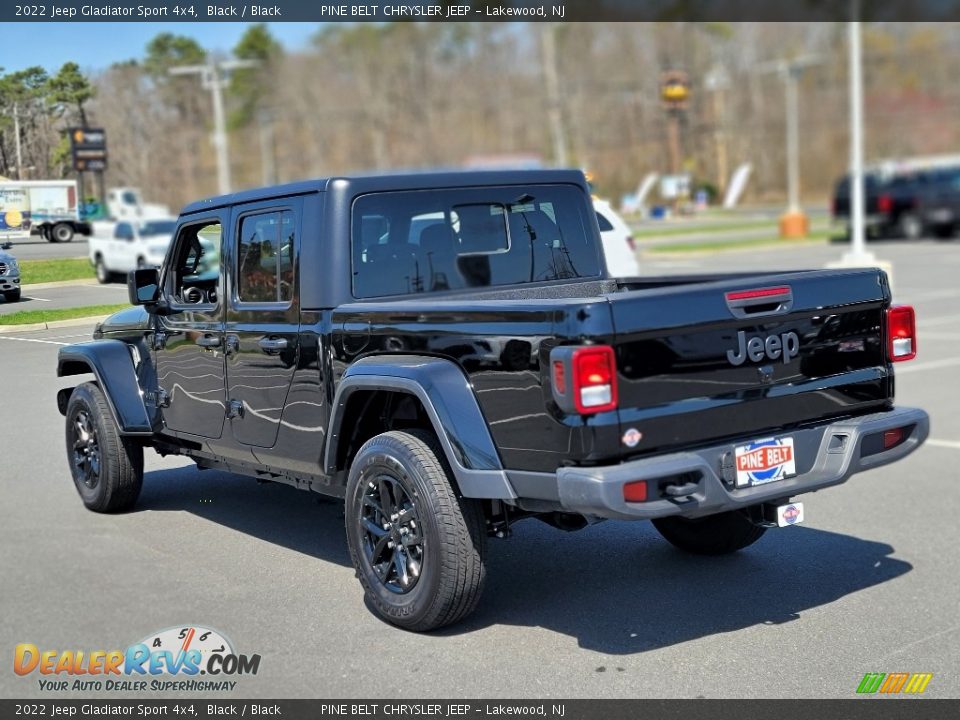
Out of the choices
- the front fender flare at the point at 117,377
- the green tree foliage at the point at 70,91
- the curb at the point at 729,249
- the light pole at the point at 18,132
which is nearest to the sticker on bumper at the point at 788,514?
the front fender flare at the point at 117,377

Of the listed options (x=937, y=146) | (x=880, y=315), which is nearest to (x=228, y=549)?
(x=880, y=315)

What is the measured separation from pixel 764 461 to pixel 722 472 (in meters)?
0.24

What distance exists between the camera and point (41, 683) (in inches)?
186

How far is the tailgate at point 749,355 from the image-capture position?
15.1 ft

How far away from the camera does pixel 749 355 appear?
4.92 m

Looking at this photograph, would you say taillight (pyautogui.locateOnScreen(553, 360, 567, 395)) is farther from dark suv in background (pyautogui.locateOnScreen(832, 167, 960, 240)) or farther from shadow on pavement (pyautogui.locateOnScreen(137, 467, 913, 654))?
dark suv in background (pyautogui.locateOnScreen(832, 167, 960, 240))

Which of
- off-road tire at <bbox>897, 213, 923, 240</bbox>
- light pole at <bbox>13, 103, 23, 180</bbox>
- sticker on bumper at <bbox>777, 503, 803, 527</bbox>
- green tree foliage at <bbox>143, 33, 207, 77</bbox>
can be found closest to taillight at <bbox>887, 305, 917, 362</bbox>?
sticker on bumper at <bbox>777, 503, 803, 527</bbox>

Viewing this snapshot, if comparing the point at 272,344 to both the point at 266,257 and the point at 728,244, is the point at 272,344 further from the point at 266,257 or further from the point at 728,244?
the point at 728,244

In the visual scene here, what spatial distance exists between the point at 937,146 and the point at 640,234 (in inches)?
Answer: 1836

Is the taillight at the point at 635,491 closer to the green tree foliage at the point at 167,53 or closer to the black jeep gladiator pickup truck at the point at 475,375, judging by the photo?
the black jeep gladiator pickup truck at the point at 475,375

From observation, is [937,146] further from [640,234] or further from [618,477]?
[618,477]

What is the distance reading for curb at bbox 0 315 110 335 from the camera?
6.73 m

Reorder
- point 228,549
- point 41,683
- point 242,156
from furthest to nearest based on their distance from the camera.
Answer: point 242,156 → point 228,549 → point 41,683
